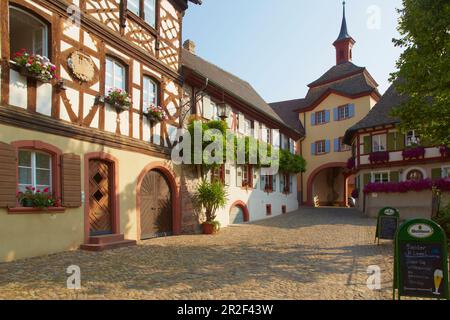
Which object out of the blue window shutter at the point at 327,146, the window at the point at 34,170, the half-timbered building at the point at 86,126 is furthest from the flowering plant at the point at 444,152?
the window at the point at 34,170

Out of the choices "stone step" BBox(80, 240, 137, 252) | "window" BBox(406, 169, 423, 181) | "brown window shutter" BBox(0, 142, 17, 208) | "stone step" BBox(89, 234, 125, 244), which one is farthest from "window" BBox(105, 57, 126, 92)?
"window" BBox(406, 169, 423, 181)

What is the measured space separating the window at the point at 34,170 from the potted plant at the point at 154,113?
3.68 m

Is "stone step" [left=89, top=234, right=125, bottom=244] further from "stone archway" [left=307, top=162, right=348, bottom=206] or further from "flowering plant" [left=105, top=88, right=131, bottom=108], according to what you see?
"stone archway" [left=307, top=162, right=348, bottom=206]

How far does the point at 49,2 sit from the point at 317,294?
27.5 feet

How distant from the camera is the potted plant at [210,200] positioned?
12.6 m

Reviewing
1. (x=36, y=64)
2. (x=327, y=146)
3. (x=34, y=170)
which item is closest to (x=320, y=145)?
(x=327, y=146)

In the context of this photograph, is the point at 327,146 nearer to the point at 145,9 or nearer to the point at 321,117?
the point at 321,117

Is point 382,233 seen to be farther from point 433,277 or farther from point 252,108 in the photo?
point 252,108

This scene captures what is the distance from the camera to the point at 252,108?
58.4ft

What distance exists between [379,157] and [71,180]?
17.6 metres

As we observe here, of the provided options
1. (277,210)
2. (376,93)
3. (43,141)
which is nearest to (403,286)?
(43,141)

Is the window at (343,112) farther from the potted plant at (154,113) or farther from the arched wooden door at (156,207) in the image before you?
→ the potted plant at (154,113)

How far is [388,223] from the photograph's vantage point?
9211 millimetres

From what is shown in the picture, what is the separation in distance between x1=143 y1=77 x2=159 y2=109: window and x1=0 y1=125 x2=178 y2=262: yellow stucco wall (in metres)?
2.07
